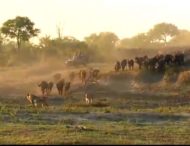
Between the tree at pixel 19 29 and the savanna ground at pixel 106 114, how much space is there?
17399 millimetres

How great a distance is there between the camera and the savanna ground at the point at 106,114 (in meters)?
18.6

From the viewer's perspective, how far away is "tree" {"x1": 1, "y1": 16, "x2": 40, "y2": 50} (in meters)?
66.9

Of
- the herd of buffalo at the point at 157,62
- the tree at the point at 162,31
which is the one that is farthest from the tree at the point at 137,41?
the herd of buffalo at the point at 157,62

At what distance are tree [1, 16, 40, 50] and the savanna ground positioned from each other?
17.4m

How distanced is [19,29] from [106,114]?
140 ft

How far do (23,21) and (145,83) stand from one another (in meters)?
27.2

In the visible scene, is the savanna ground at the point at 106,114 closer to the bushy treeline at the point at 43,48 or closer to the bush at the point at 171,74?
the bush at the point at 171,74

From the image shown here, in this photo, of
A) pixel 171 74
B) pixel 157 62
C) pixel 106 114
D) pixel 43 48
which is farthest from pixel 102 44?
pixel 106 114

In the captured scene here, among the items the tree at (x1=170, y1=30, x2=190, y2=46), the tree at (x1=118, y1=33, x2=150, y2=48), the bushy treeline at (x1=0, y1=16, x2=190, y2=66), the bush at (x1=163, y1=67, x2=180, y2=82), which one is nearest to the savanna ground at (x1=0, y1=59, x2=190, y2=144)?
the bush at (x1=163, y1=67, x2=180, y2=82)

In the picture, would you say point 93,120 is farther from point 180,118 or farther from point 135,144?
point 135,144

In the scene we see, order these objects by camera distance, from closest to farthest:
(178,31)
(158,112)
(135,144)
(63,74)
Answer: (135,144) < (158,112) < (63,74) < (178,31)

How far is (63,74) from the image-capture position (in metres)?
49.0

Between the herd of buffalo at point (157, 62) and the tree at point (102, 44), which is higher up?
the tree at point (102, 44)

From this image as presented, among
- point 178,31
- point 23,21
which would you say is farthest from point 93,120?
point 178,31
